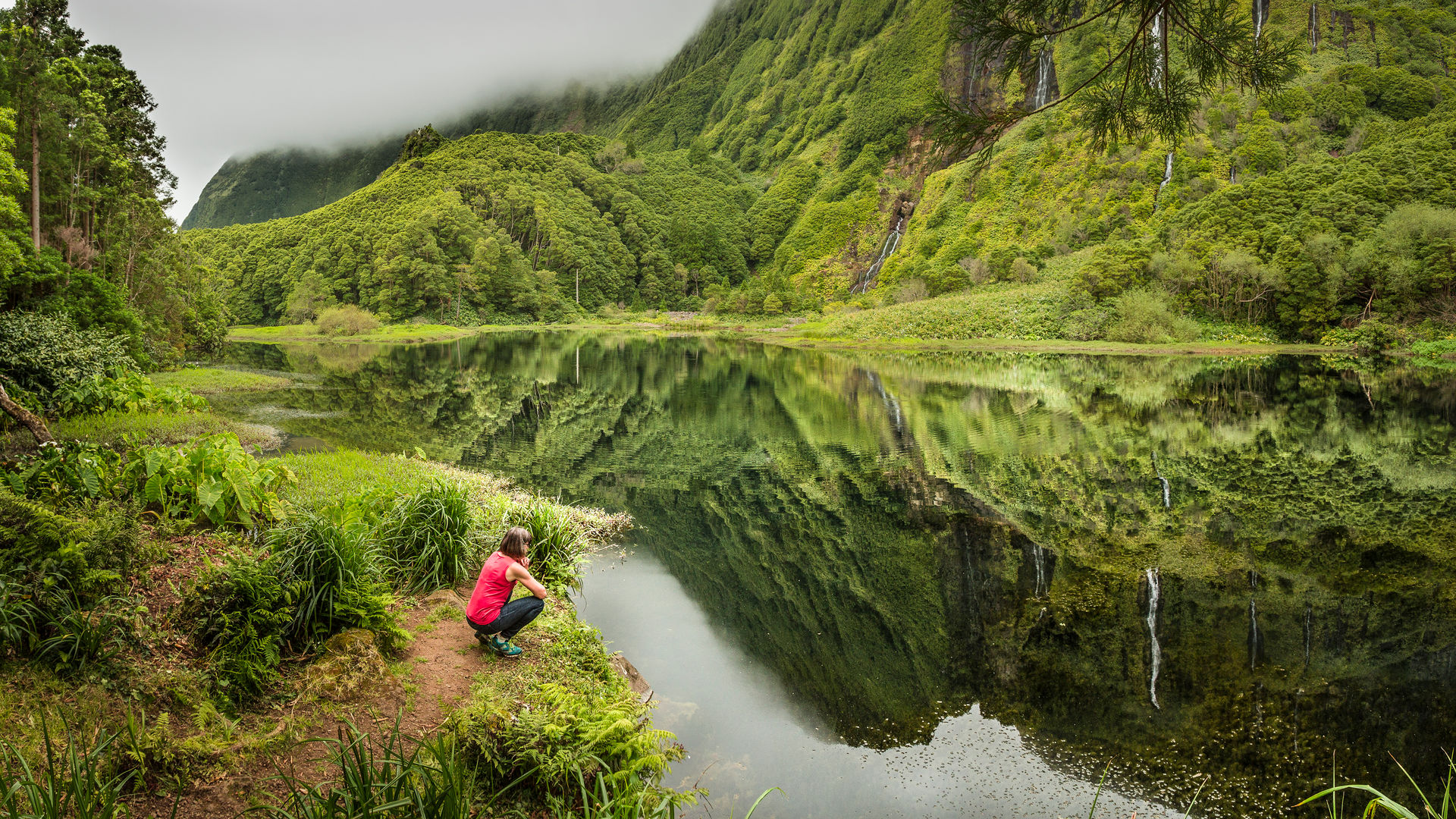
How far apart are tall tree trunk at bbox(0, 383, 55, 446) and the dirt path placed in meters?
3.71

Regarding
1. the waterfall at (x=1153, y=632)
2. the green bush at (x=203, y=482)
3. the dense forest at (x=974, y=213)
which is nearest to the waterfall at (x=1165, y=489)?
the waterfall at (x=1153, y=632)

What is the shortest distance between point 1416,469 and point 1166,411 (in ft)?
25.7

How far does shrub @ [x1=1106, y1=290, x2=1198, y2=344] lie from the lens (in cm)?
4712

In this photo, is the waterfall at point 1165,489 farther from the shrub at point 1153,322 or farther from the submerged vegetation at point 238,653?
the shrub at point 1153,322

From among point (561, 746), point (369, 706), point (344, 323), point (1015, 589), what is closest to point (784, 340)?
point (344, 323)

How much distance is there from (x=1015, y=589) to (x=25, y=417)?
10.6 metres

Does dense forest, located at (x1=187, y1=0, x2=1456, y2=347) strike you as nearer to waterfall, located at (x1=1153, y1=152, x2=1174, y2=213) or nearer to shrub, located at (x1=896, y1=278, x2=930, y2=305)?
shrub, located at (x1=896, y1=278, x2=930, y2=305)

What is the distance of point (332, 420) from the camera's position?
19812mm

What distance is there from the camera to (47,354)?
13.9 metres

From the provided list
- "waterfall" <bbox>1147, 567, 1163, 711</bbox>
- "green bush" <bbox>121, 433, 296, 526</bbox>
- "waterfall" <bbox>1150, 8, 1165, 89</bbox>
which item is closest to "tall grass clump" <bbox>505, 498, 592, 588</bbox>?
"green bush" <bbox>121, 433, 296, 526</bbox>

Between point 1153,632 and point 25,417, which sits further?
point 1153,632

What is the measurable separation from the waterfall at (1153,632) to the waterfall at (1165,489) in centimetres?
390

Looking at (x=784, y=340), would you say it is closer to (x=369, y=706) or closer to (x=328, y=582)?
(x=328, y=582)

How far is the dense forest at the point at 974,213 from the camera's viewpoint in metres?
44.0
